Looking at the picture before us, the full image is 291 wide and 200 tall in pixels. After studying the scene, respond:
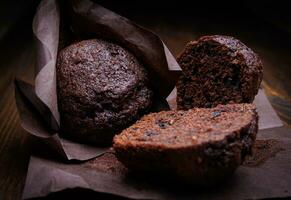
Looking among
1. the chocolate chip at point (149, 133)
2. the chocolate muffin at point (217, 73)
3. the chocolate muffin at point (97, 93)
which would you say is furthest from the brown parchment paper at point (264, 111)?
the chocolate chip at point (149, 133)

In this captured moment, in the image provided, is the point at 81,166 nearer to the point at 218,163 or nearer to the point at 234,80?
the point at 218,163

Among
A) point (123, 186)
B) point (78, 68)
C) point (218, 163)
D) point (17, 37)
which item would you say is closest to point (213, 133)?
point (218, 163)

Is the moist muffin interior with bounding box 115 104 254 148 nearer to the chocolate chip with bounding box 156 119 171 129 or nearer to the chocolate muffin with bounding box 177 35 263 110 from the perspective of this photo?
the chocolate chip with bounding box 156 119 171 129

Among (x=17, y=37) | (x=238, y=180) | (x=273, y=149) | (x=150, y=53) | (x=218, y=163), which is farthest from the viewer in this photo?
(x=17, y=37)

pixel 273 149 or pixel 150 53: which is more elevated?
pixel 150 53

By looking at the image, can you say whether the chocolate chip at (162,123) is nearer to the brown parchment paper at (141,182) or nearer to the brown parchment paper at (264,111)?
the brown parchment paper at (141,182)

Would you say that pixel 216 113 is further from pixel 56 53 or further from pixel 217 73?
pixel 56 53

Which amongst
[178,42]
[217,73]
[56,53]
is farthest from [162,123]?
[178,42]
